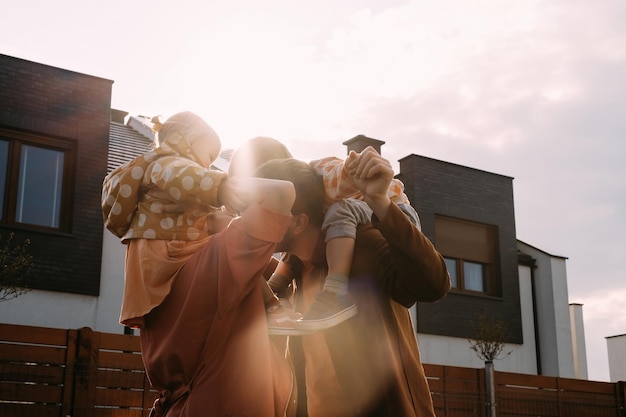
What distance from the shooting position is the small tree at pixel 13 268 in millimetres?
11797

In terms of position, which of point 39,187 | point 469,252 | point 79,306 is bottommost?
point 79,306

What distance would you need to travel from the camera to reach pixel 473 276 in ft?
67.1

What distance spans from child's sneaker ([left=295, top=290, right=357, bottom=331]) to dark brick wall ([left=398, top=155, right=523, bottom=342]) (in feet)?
54.0

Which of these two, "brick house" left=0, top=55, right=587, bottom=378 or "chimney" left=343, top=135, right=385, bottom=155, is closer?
"brick house" left=0, top=55, right=587, bottom=378

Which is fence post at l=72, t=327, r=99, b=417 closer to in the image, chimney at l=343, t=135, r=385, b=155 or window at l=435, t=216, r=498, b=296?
chimney at l=343, t=135, r=385, b=155

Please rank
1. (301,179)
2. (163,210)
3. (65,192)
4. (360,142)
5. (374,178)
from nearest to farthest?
(374,178), (163,210), (301,179), (65,192), (360,142)

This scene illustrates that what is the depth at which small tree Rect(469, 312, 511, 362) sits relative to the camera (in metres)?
18.4

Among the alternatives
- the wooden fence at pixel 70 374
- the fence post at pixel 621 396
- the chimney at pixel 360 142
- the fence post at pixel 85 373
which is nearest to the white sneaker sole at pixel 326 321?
the wooden fence at pixel 70 374

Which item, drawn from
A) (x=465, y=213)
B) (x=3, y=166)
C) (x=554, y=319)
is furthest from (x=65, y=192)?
(x=554, y=319)

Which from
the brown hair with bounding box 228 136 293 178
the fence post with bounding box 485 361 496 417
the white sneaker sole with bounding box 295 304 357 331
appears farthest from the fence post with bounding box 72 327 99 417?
the white sneaker sole with bounding box 295 304 357 331

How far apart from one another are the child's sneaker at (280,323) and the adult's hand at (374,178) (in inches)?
14.6

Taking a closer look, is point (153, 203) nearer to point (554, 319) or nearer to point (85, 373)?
point (85, 373)

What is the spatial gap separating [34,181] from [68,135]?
Result: 107 cm

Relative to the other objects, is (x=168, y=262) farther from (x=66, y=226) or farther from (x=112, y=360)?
(x=66, y=226)
